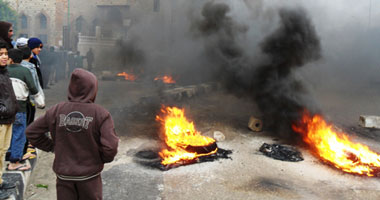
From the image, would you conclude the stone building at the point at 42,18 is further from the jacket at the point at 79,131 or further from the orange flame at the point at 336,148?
the jacket at the point at 79,131

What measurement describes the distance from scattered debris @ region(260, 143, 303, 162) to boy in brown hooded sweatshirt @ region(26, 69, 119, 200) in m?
4.27

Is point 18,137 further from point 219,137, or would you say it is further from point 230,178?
point 219,137

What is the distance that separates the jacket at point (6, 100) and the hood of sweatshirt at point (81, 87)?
1461mm

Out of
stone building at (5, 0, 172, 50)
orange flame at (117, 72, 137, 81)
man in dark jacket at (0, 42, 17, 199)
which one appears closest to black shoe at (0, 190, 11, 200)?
man in dark jacket at (0, 42, 17, 199)

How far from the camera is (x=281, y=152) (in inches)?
242

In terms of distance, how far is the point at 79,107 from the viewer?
2432 mm

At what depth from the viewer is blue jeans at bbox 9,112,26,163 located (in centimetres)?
401

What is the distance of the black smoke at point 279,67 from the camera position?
7.77 metres

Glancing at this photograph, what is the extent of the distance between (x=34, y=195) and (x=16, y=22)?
30.3 meters

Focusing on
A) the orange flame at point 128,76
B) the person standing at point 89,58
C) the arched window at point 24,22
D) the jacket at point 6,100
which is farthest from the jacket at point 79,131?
the arched window at point 24,22

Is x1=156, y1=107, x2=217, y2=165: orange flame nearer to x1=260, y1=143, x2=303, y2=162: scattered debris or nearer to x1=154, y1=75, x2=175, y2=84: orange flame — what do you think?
x1=260, y1=143, x2=303, y2=162: scattered debris

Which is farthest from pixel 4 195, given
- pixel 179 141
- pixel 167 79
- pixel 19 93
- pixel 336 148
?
pixel 167 79

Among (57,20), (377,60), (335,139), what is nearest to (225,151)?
(335,139)

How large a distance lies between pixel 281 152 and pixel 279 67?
3.25m
